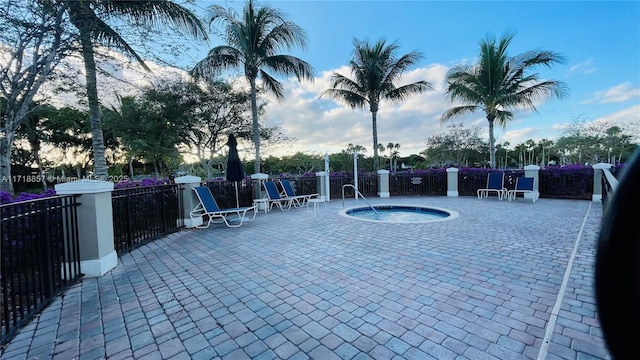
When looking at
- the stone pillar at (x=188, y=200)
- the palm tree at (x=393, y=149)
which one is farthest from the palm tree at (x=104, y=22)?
the palm tree at (x=393, y=149)

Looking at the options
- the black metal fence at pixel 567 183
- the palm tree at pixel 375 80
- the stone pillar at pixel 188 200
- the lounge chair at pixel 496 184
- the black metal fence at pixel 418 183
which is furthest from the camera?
the palm tree at pixel 375 80

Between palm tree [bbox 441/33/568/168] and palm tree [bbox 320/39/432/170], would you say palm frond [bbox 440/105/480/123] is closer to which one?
palm tree [bbox 441/33/568/168]

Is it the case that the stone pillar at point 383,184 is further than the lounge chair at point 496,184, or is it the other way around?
the stone pillar at point 383,184

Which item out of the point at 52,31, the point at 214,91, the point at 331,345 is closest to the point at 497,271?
the point at 331,345

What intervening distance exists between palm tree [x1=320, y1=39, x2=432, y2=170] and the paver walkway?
1048cm

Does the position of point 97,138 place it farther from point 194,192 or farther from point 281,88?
point 281,88

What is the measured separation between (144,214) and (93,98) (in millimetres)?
2857

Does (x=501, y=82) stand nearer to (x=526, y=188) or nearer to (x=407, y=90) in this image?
(x=407, y=90)

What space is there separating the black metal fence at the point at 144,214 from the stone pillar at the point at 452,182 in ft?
34.5

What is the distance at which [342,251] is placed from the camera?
4531mm

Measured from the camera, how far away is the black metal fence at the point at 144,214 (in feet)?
15.7

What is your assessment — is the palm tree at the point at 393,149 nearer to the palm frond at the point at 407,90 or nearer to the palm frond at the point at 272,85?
the palm frond at the point at 407,90

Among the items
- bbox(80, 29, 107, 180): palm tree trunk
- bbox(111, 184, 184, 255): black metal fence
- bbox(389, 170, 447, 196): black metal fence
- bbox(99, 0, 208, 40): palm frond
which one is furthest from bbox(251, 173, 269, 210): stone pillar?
bbox(389, 170, 447, 196): black metal fence

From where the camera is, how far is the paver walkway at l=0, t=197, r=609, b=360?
2.18 metres
